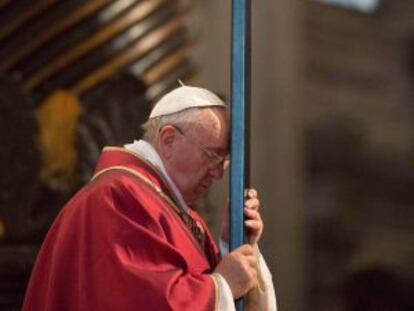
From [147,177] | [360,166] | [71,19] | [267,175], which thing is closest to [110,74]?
[71,19]

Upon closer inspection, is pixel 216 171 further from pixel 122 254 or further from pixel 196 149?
pixel 122 254

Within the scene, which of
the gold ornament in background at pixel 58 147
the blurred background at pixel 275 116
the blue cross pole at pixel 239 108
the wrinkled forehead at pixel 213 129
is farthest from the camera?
the gold ornament in background at pixel 58 147

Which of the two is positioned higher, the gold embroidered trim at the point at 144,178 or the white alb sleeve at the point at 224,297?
the gold embroidered trim at the point at 144,178

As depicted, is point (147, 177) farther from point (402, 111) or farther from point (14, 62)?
point (14, 62)

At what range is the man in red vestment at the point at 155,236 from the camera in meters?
1.58

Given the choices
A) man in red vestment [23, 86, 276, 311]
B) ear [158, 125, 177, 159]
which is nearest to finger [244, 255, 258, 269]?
man in red vestment [23, 86, 276, 311]

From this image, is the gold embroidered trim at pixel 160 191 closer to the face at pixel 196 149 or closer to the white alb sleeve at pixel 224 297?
the face at pixel 196 149

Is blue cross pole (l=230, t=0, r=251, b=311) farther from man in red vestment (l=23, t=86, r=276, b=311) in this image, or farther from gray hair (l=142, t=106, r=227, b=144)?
gray hair (l=142, t=106, r=227, b=144)

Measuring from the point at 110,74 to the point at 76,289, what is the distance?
66.2 inches

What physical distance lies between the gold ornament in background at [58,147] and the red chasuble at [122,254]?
140cm

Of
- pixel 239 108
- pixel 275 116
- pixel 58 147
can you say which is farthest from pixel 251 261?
pixel 58 147

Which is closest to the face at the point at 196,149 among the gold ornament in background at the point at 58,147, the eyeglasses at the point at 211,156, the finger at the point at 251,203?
the eyeglasses at the point at 211,156

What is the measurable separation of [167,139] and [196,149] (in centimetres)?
7

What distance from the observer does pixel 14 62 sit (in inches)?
128
